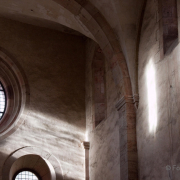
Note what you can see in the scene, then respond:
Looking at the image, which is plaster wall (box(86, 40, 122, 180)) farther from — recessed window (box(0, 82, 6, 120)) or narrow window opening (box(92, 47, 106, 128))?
recessed window (box(0, 82, 6, 120))

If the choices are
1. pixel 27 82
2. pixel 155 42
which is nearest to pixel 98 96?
pixel 27 82

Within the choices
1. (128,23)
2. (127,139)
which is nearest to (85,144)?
(127,139)

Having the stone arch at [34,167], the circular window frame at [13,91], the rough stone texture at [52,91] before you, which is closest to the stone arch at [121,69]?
the rough stone texture at [52,91]

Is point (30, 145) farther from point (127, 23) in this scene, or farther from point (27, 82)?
point (127, 23)

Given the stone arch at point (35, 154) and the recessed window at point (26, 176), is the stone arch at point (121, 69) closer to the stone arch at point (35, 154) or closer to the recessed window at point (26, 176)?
the stone arch at point (35, 154)

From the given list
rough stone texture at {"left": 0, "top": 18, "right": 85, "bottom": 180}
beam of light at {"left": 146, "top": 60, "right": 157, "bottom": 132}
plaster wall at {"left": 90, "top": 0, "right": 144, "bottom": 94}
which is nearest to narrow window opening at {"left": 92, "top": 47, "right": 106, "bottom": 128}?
rough stone texture at {"left": 0, "top": 18, "right": 85, "bottom": 180}

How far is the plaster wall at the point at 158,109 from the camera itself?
7133 millimetres

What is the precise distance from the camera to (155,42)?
8383mm

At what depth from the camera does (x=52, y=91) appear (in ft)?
39.9

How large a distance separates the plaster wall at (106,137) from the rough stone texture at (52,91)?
1.34ft

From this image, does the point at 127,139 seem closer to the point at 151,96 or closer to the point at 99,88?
the point at 151,96

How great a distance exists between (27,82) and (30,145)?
184 cm

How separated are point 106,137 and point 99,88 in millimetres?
1774

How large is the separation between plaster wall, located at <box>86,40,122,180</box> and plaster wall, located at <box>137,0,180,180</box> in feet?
3.47
